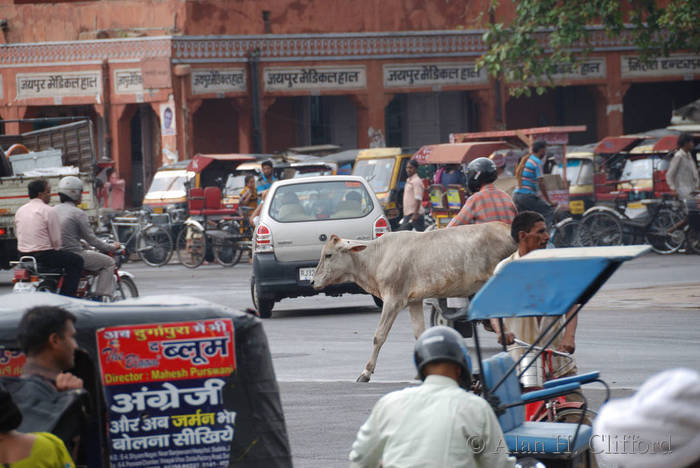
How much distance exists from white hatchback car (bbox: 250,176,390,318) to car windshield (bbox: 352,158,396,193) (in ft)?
43.0

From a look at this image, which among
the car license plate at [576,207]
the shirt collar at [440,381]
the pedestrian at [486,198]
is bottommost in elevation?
the car license plate at [576,207]

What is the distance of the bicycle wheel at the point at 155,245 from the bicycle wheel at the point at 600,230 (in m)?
8.71

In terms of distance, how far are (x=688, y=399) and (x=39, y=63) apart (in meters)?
35.2

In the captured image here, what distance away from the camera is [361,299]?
58.9 ft

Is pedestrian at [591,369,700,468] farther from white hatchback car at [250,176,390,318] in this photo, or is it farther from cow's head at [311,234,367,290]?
white hatchback car at [250,176,390,318]

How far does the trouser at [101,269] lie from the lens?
1469 centimetres

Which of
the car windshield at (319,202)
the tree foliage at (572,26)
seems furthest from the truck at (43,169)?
the tree foliage at (572,26)

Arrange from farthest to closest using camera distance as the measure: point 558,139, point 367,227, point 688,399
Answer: point 558,139, point 367,227, point 688,399

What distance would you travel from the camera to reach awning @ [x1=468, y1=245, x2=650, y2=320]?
529 centimetres

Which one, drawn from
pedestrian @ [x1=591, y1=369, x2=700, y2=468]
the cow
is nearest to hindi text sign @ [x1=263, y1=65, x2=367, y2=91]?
the cow

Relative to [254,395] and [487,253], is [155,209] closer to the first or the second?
[487,253]

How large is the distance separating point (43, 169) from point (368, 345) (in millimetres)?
11079

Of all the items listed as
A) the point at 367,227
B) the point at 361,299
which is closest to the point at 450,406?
the point at 367,227

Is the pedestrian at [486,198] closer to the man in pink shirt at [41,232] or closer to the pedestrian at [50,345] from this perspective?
the man in pink shirt at [41,232]
